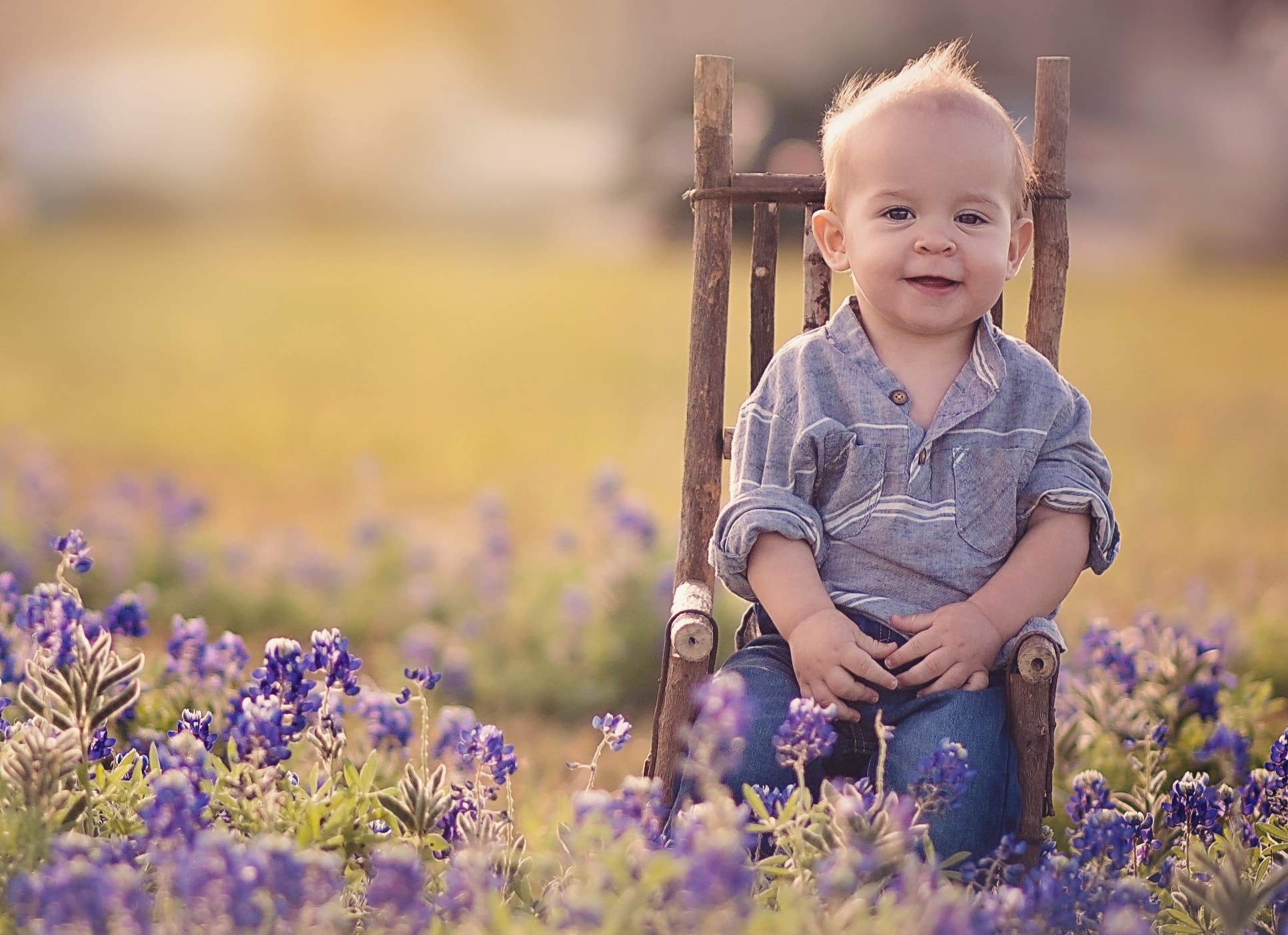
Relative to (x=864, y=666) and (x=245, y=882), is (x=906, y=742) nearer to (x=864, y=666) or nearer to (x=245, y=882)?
(x=864, y=666)

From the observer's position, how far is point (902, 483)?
235cm

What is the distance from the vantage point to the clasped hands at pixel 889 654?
2207 mm

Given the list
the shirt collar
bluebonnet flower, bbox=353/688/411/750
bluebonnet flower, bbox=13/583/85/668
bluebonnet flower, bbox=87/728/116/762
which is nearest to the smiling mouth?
the shirt collar

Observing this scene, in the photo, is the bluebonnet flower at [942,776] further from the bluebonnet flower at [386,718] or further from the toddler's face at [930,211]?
the bluebonnet flower at [386,718]

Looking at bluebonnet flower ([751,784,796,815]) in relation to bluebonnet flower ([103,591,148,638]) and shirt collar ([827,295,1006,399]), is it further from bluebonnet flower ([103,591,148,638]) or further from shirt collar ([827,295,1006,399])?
bluebonnet flower ([103,591,148,638])

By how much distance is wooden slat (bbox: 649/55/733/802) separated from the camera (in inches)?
106

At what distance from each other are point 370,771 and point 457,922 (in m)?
0.53

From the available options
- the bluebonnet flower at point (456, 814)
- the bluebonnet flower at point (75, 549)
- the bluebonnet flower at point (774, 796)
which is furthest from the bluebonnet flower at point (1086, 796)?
the bluebonnet flower at point (75, 549)

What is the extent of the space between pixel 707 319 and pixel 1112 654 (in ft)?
3.90

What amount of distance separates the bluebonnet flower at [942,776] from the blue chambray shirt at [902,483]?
1.13 feet

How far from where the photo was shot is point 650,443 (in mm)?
7910

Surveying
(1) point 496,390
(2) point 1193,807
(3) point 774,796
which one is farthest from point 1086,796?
(1) point 496,390

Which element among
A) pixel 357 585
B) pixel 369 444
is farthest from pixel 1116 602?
pixel 369 444

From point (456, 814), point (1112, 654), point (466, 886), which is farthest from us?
point (1112, 654)
